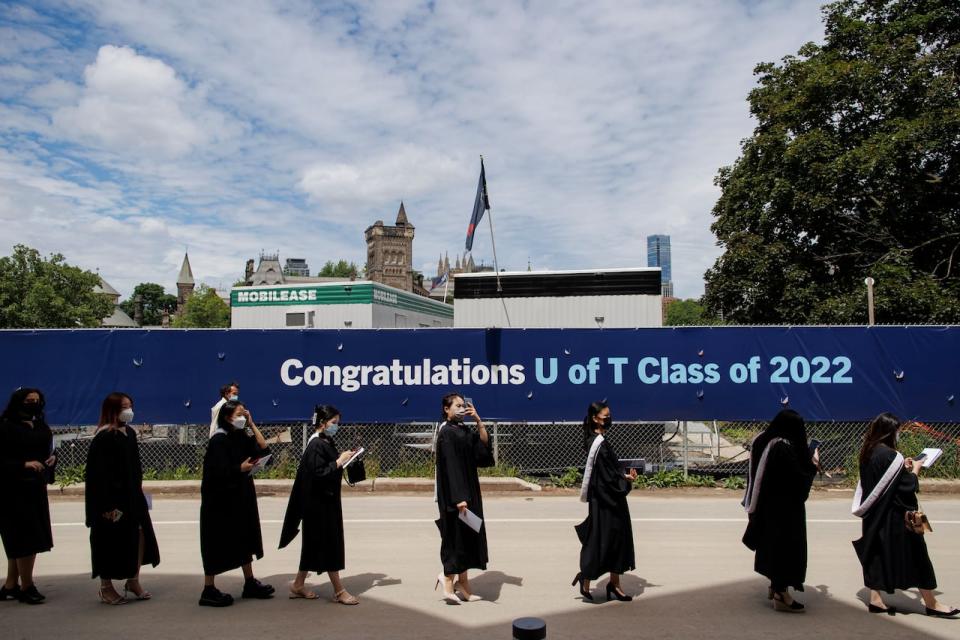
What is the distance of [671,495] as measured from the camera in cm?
1090

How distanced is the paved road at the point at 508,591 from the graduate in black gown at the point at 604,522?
27 centimetres

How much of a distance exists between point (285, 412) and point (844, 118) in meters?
18.0

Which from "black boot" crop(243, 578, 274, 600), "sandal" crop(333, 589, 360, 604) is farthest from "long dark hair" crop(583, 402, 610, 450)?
"black boot" crop(243, 578, 274, 600)

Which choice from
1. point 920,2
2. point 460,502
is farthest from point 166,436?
point 920,2

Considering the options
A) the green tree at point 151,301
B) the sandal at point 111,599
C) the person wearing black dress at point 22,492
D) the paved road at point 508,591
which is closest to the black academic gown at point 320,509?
the paved road at point 508,591

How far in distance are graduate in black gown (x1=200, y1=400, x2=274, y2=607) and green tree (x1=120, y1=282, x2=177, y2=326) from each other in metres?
154

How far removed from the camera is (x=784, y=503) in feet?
18.3

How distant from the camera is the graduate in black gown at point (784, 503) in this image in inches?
215

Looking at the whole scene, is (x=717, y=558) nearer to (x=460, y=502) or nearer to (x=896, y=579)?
(x=896, y=579)

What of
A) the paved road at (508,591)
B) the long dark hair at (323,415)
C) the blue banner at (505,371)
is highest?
the blue banner at (505,371)

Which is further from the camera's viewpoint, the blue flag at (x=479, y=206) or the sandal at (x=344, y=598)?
the blue flag at (x=479, y=206)

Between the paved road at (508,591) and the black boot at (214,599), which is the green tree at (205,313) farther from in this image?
the black boot at (214,599)

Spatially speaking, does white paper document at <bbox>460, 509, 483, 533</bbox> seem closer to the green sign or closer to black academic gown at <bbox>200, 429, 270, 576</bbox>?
black academic gown at <bbox>200, 429, 270, 576</bbox>

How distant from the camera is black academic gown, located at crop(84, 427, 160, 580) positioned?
5602 mm
